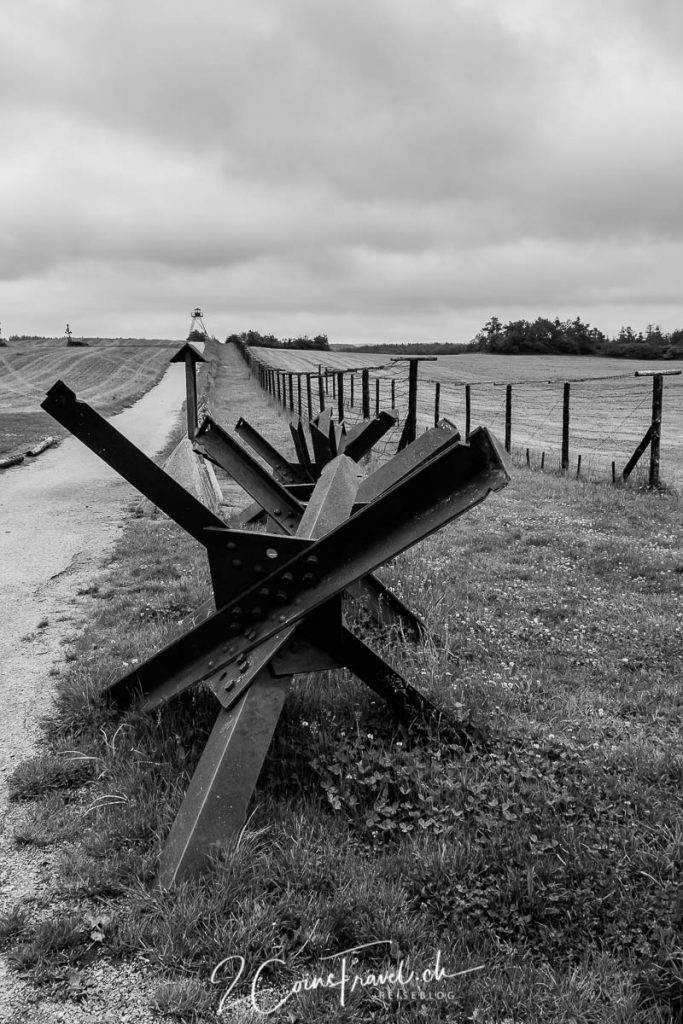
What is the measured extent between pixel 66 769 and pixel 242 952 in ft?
4.47

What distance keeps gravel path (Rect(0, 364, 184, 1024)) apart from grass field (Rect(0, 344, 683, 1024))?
8cm

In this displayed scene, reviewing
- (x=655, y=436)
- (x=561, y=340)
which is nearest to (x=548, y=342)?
(x=561, y=340)

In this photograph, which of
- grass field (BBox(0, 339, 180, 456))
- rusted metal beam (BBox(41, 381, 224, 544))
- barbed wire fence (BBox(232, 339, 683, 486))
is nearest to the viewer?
rusted metal beam (BBox(41, 381, 224, 544))

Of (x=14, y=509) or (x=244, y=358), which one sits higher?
(x=244, y=358)

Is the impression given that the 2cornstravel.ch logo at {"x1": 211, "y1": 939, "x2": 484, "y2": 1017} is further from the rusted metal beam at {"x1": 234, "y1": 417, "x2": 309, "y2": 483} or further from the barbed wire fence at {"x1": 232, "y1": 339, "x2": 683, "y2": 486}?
the barbed wire fence at {"x1": 232, "y1": 339, "x2": 683, "y2": 486}

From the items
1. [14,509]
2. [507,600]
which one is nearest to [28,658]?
[507,600]

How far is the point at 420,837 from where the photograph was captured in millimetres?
2666

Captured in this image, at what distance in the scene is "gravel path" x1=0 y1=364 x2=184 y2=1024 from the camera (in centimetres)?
205

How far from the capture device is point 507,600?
5465mm

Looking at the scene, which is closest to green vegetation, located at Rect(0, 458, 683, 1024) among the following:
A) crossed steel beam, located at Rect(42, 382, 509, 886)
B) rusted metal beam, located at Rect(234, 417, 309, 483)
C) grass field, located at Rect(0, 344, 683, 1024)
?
grass field, located at Rect(0, 344, 683, 1024)

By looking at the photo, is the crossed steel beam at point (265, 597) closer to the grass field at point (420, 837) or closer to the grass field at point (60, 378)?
the grass field at point (420, 837)

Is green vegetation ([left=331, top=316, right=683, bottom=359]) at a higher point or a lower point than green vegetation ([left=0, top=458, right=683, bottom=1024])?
higher

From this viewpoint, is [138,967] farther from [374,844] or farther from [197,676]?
[197,676]

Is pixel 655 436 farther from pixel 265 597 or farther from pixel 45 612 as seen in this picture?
pixel 265 597
